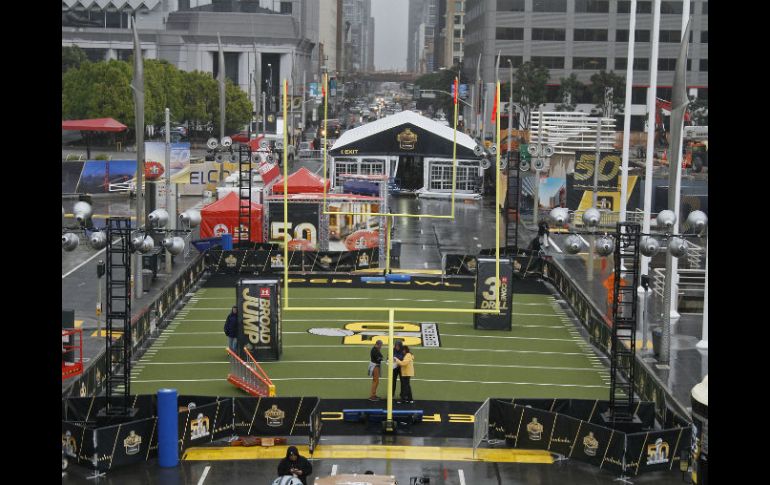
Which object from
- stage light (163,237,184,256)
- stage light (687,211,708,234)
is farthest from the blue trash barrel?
stage light (687,211,708,234)

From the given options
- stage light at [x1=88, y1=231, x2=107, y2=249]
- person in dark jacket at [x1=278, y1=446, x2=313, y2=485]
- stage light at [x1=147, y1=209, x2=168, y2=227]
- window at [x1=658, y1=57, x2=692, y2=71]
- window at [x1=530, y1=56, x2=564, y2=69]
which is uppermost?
window at [x1=530, y1=56, x2=564, y2=69]

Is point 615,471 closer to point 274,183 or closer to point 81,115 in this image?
point 274,183

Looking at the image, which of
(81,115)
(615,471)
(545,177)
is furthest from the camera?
(81,115)

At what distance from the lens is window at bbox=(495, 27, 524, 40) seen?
123 metres

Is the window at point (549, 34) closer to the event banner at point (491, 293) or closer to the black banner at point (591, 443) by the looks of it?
the event banner at point (491, 293)

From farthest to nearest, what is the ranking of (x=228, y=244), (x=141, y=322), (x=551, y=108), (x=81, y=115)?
1. (x=551, y=108)
2. (x=81, y=115)
3. (x=228, y=244)
4. (x=141, y=322)

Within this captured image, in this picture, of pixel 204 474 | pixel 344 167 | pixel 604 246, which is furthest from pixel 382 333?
pixel 344 167

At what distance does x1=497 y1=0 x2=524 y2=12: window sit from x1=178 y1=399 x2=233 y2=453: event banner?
10457cm

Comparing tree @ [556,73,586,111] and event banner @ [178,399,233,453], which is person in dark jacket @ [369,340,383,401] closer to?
event banner @ [178,399,233,453]

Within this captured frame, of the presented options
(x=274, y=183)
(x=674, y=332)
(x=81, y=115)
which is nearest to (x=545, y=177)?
(x=274, y=183)

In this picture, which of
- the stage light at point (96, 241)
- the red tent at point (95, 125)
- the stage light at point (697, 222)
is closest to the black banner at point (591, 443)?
the stage light at point (697, 222)

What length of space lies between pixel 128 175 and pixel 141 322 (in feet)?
123

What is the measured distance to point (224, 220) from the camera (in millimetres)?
45656

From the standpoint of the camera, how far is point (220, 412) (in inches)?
869
